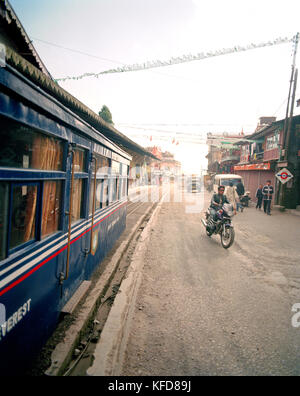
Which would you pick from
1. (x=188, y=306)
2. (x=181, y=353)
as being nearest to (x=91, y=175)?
(x=188, y=306)

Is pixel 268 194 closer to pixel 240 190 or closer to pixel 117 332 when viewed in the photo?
pixel 240 190

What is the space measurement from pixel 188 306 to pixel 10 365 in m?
2.68

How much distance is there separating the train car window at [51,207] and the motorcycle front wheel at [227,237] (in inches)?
214

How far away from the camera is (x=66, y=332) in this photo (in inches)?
128

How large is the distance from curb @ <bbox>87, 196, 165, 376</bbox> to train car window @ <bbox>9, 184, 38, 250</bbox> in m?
1.48

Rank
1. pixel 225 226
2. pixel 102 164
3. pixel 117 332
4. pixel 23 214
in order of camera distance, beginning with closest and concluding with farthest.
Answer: pixel 23 214 < pixel 117 332 < pixel 102 164 < pixel 225 226

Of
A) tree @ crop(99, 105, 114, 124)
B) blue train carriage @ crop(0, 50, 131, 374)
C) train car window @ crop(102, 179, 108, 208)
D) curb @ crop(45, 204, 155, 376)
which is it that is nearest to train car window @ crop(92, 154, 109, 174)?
train car window @ crop(102, 179, 108, 208)

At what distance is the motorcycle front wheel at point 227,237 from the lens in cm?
742

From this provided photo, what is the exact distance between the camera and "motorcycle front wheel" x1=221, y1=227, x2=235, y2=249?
7420 mm

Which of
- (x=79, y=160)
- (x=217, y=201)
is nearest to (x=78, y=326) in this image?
(x=79, y=160)

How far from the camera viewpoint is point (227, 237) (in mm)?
7645

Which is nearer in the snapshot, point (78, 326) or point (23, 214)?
point (23, 214)

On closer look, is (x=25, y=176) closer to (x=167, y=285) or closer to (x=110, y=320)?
(x=110, y=320)

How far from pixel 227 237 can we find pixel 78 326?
532cm
